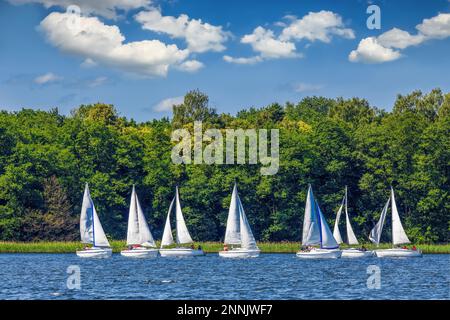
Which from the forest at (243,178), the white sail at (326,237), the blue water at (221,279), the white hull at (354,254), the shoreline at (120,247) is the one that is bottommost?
the blue water at (221,279)

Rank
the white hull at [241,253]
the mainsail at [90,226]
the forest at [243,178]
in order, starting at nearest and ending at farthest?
the mainsail at [90,226] → the white hull at [241,253] → the forest at [243,178]

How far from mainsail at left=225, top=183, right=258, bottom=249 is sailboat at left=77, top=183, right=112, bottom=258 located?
13250 millimetres

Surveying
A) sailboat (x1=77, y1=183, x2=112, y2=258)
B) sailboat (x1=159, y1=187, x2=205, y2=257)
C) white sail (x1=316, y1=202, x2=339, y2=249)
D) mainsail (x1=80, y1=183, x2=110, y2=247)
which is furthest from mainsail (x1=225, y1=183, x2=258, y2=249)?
mainsail (x1=80, y1=183, x2=110, y2=247)

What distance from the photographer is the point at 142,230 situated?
284 feet

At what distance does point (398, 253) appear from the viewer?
3388 inches

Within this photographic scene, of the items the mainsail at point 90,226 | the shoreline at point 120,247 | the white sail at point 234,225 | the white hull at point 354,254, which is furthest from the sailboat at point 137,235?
the white hull at point 354,254

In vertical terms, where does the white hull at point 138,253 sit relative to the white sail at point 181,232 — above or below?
below

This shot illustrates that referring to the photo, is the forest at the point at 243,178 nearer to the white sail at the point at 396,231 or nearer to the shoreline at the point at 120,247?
the shoreline at the point at 120,247

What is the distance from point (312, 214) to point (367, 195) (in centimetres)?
2772

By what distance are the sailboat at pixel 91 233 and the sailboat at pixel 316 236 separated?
68.0 ft

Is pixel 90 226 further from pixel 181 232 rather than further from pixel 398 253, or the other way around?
pixel 398 253

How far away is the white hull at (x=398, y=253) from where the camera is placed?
8581 cm
